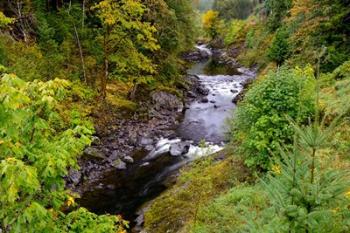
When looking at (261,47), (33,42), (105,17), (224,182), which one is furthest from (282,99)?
(261,47)

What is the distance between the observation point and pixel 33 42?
22.7 metres

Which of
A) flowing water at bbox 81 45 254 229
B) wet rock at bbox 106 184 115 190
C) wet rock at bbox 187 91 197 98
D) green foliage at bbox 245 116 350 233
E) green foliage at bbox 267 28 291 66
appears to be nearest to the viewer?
green foliage at bbox 245 116 350 233

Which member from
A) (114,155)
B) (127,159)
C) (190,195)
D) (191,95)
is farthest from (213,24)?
(190,195)

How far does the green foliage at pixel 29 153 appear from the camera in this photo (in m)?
4.33

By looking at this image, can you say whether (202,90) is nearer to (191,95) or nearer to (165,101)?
(191,95)

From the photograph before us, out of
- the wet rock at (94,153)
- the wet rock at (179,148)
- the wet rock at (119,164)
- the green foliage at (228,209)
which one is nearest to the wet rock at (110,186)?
the wet rock at (119,164)

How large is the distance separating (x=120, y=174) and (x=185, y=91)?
46.5ft

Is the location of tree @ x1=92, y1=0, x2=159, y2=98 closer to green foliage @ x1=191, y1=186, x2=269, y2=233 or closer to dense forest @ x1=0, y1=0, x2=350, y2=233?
dense forest @ x1=0, y1=0, x2=350, y2=233

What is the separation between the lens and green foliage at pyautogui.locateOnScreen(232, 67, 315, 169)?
11320mm

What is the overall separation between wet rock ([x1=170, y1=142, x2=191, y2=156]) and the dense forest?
63mm

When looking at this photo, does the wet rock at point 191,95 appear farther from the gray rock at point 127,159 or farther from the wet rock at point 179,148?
the gray rock at point 127,159

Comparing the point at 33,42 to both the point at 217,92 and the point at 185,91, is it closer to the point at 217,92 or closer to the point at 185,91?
the point at 185,91

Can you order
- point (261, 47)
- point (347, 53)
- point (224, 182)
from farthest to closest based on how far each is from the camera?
point (261, 47) → point (347, 53) → point (224, 182)

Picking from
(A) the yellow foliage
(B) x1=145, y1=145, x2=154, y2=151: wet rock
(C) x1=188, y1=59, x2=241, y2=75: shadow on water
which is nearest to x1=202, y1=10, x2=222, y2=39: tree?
(A) the yellow foliage
